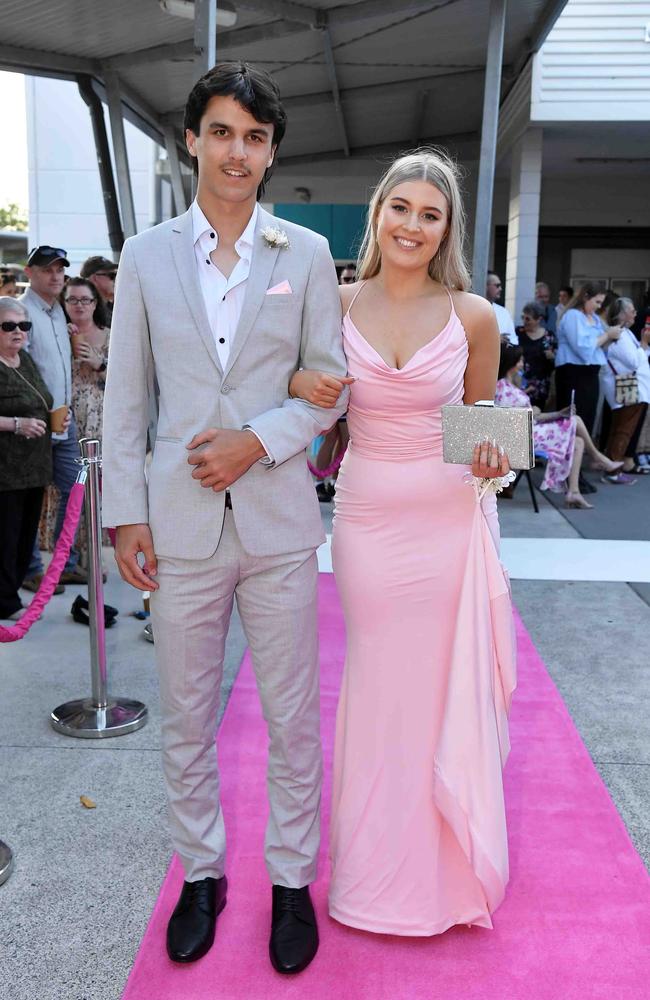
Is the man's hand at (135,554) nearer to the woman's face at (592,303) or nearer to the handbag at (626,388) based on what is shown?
the woman's face at (592,303)

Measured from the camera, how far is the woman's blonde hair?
8.61 feet

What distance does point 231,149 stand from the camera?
2275 mm

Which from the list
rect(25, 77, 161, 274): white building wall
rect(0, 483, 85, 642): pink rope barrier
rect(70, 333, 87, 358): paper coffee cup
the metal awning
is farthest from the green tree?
rect(0, 483, 85, 642): pink rope barrier

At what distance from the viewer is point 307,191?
73.4 ft

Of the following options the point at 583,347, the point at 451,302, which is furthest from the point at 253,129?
the point at 583,347

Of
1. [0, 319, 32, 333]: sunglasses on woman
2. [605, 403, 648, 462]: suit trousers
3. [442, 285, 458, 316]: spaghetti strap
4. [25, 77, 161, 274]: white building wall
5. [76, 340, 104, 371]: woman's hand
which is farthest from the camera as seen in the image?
[25, 77, 161, 274]: white building wall

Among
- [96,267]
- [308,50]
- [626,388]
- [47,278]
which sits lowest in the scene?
[626,388]

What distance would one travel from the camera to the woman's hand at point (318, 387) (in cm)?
235

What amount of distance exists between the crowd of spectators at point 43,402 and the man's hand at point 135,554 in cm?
304

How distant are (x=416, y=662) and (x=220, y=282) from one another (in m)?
1.17

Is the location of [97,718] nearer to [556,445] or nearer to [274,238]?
[274,238]

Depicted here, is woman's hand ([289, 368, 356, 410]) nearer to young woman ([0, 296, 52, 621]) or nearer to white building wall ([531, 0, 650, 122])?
young woman ([0, 296, 52, 621])

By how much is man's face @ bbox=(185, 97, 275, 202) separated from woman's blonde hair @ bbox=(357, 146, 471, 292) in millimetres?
461

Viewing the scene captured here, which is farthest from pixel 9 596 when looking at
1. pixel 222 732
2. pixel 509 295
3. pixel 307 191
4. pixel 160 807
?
pixel 307 191
